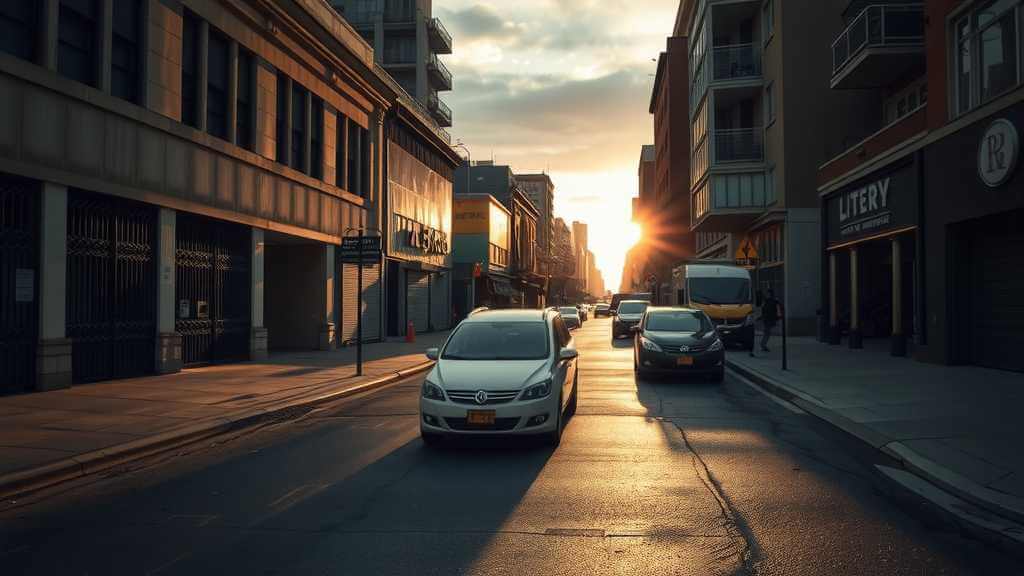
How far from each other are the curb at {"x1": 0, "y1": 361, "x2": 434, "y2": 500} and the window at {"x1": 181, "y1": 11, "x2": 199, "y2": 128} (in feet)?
27.4

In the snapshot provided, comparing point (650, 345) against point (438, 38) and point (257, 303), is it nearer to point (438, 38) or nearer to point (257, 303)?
point (257, 303)

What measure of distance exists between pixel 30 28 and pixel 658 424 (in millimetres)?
12171

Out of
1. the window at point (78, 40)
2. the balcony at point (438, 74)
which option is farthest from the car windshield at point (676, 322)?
the balcony at point (438, 74)

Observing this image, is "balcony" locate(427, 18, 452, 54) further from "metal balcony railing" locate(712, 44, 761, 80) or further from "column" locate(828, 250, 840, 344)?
"column" locate(828, 250, 840, 344)

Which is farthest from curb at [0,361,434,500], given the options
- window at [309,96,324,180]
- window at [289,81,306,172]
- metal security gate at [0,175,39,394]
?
window at [309,96,324,180]

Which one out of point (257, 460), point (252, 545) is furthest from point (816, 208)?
point (252, 545)

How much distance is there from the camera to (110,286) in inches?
559

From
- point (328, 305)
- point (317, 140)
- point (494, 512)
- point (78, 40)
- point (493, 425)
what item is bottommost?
Result: point (494, 512)

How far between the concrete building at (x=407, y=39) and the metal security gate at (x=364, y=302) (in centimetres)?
2472

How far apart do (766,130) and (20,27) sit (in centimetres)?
2840

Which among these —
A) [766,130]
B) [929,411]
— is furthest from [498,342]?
[766,130]

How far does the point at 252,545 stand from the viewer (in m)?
5.02

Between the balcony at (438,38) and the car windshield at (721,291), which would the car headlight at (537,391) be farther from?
the balcony at (438,38)

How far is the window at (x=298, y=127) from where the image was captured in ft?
73.3
